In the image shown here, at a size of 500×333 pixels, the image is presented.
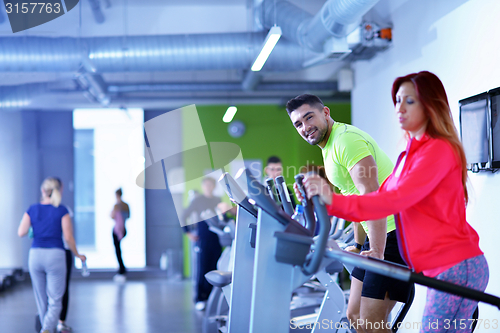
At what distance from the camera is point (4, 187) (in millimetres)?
6945

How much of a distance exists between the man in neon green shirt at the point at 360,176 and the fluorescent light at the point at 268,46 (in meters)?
1.53

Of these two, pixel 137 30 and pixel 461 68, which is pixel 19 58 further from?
pixel 461 68

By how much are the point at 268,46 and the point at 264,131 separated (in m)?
4.07

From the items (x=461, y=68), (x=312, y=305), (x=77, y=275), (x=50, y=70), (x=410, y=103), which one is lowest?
(x=77, y=275)

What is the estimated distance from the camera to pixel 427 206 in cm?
140

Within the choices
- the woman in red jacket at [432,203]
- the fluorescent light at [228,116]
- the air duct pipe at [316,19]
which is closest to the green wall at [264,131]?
the fluorescent light at [228,116]

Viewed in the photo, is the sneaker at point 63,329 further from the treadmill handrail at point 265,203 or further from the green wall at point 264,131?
the green wall at point 264,131

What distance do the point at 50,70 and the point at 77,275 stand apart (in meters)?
4.21

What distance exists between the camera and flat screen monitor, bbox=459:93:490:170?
2.75 meters

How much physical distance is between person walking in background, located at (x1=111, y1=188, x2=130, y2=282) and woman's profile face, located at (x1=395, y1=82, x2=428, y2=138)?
20.8 feet

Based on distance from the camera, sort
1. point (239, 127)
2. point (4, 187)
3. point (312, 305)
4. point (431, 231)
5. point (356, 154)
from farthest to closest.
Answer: point (239, 127) < point (4, 187) < point (312, 305) < point (356, 154) < point (431, 231)

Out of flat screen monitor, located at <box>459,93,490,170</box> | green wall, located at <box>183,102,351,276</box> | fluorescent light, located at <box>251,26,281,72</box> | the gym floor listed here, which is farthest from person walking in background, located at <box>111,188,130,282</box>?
flat screen monitor, located at <box>459,93,490,170</box>

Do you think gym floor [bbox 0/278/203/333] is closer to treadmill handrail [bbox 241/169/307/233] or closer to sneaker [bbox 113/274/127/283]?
sneaker [bbox 113/274/127/283]

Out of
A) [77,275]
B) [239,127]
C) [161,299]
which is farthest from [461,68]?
[77,275]
